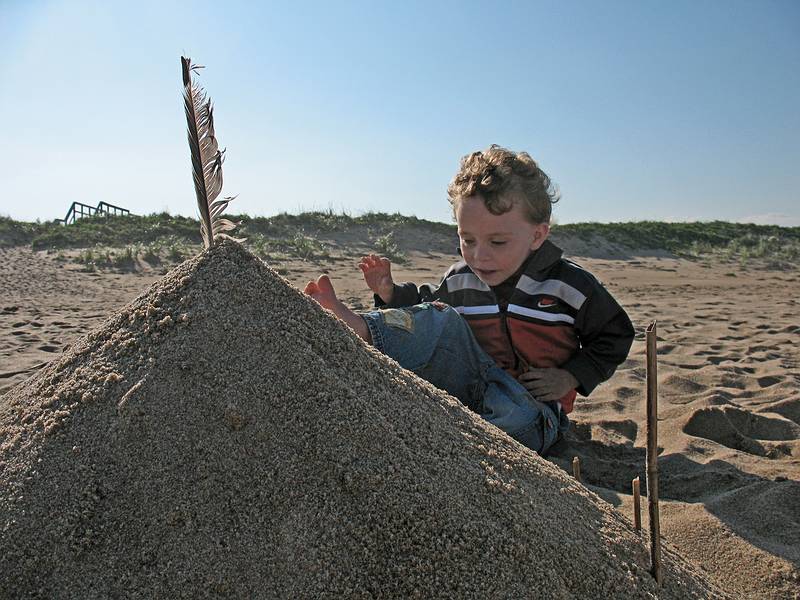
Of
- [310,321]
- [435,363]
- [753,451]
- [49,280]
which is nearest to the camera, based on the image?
[310,321]

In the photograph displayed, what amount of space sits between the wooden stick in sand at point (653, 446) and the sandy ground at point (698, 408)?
0.44 meters

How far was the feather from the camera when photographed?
151 centimetres

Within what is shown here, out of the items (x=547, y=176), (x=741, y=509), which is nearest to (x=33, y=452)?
(x=741, y=509)

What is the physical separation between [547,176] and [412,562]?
93.5 inches

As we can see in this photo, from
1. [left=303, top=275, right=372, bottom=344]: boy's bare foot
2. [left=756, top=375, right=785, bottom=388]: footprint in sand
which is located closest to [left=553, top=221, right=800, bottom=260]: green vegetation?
→ [left=756, top=375, right=785, bottom=388]: footprint in sand

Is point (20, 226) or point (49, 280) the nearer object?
point (49, 280)

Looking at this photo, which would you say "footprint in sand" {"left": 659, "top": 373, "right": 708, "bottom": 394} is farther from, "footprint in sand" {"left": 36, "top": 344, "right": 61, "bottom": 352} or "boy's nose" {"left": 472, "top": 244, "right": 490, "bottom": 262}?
"footprint in sand" {"left": 36, "top": 344, "right": 61, "bottom": 352}

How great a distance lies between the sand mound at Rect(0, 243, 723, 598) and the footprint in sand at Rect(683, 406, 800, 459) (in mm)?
1709

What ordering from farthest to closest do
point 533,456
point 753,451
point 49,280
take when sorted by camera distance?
point 49,280 → point 753,451 → point 533,456

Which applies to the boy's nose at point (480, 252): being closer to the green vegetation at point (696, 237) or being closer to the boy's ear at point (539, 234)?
the boy's ear at point (539, 234)

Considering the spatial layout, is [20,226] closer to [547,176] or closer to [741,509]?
[547,176]

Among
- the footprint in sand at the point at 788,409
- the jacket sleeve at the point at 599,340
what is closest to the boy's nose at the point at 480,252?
the jacket sleeve at the point at 599,340

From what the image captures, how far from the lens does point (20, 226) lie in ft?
38.2

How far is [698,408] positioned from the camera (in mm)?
3350
